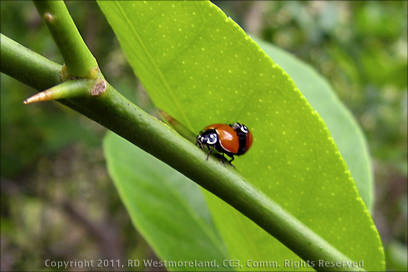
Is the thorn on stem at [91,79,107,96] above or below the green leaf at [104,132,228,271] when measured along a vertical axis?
below

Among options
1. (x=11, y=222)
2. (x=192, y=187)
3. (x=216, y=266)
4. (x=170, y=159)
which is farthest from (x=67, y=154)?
(x=170, y=159)

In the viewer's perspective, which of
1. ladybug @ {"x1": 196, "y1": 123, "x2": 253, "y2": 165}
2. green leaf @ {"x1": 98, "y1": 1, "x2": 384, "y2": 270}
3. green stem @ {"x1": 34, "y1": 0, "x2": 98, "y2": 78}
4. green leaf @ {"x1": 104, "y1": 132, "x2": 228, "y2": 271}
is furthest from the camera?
green leaf @ {"x1": 104, "y1": 132, "x2": 228, "y2": 271}

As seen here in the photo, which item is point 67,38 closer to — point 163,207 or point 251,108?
point 251,108

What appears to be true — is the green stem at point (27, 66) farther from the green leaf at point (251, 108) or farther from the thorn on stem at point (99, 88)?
the green leaf at point (251, 108)

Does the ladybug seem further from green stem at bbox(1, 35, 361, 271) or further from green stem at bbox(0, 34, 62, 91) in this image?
green stem at bbox(0, 34, 62, 91)

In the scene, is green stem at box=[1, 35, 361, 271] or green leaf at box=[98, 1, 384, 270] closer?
green stem at box=[1, 35, 361, 271]

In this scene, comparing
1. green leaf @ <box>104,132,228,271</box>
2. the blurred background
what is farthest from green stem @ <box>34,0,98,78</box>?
the blurred background

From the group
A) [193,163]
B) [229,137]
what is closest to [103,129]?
[229,137]
